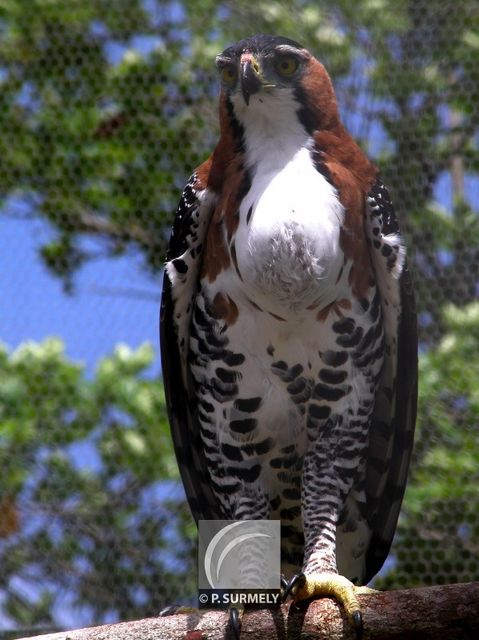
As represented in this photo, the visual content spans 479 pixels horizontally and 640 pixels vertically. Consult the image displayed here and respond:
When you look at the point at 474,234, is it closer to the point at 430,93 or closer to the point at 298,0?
the point at 430,93

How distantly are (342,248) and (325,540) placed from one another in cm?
53

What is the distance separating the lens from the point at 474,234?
3432mm

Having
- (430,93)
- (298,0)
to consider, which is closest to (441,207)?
(430,93)

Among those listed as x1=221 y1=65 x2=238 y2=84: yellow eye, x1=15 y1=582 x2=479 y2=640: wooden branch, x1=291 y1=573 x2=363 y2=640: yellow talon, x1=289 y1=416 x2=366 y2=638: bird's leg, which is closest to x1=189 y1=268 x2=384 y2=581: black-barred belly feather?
x1=289 y1=416 x2=366 y2=638: bird's leg

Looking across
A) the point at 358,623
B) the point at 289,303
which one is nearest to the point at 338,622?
the point at 358,623

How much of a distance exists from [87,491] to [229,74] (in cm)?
188

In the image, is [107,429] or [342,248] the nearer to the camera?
[342,248]

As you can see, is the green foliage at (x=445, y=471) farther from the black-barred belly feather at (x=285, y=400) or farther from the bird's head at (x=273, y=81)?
the bird's head at (x=273, y=81)

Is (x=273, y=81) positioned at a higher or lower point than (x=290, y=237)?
higher

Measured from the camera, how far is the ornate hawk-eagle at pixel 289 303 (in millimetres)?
1950

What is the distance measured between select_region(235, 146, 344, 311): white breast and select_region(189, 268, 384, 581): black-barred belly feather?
2.4 inches

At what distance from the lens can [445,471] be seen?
3266 mm

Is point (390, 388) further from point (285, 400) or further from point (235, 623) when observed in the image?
point (235, 623)

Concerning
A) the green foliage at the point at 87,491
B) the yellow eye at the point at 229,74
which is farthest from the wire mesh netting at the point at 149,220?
the yellow eye at the point at 229,74
